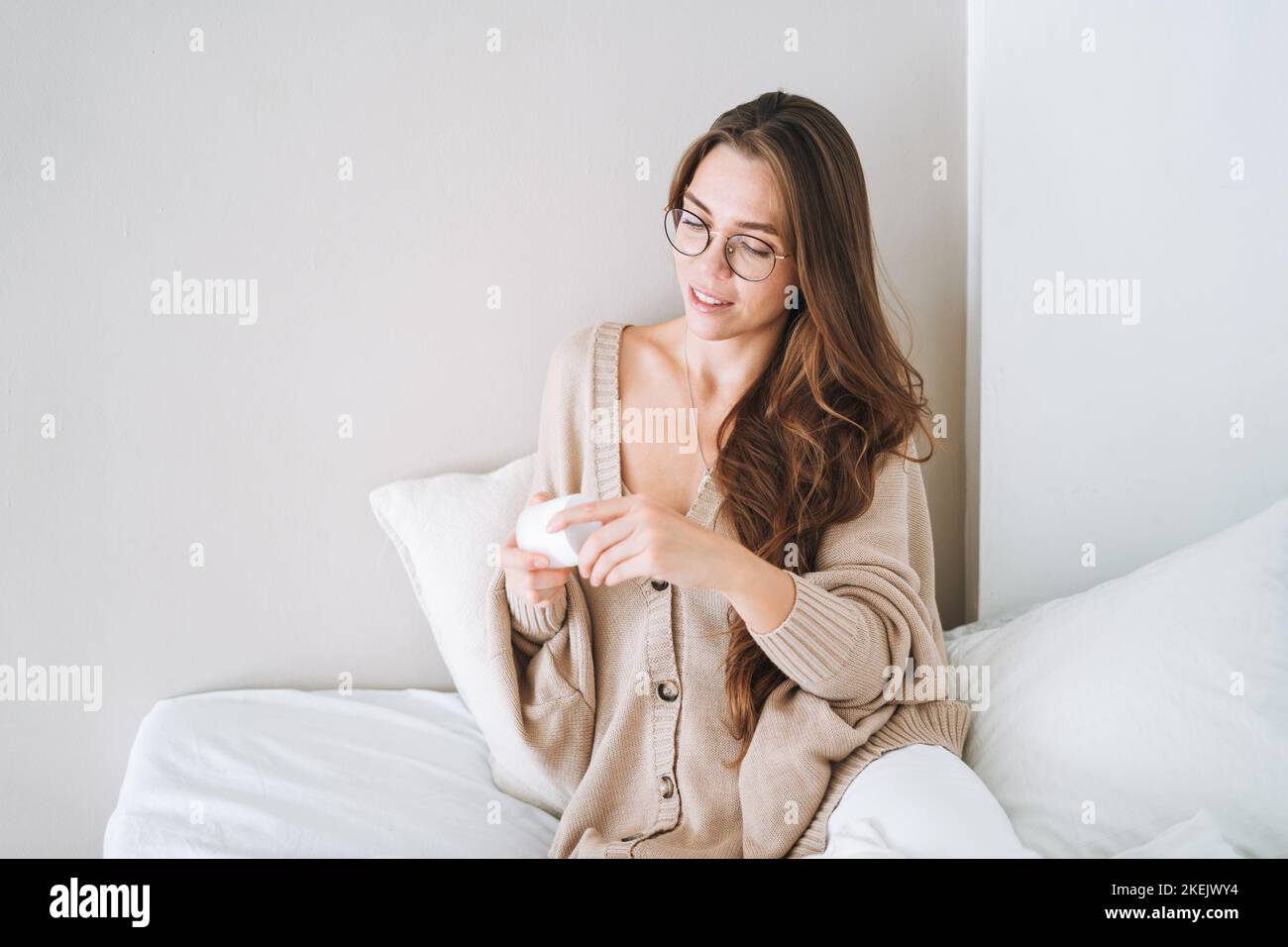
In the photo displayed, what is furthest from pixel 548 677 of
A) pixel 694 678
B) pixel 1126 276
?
pixel 1126 276

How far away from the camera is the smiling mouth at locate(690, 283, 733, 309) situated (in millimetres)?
1333

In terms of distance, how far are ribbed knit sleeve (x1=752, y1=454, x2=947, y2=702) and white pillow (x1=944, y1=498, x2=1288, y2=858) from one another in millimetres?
163

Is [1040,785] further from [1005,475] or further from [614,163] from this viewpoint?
[614,163]

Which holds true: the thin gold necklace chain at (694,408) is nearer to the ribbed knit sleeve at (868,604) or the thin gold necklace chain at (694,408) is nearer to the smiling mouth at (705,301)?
the smiling mouth at (705,301)

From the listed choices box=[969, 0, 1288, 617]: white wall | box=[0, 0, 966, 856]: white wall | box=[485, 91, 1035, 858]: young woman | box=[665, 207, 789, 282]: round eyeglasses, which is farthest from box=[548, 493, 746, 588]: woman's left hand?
box=[969, 0, 1288, 617]: white wall

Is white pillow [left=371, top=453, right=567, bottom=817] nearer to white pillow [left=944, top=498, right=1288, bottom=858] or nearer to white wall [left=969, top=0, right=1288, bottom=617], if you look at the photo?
white pillow [left=944, top=498, right=1288, bottom=858]

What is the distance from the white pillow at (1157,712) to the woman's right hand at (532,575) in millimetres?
620

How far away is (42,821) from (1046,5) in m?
2.12

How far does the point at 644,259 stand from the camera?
66.3 inches

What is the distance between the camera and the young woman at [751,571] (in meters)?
1.24

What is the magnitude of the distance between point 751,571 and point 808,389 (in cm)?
37

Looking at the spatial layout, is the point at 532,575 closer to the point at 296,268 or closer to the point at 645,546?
the point at 645,546

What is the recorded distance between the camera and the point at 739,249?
1.32m

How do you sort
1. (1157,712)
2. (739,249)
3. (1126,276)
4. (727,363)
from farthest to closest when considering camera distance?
(1126,276), (727,363), (739,249), (1157,712)
